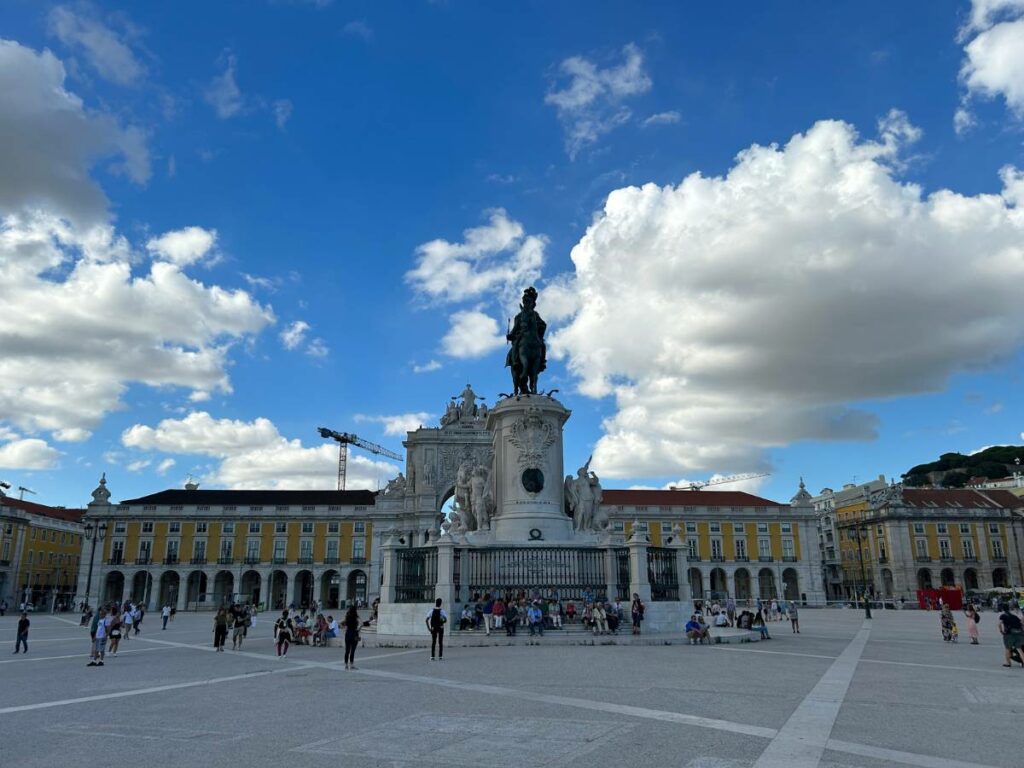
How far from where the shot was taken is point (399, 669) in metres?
13.8

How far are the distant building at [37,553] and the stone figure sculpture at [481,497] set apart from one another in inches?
2426

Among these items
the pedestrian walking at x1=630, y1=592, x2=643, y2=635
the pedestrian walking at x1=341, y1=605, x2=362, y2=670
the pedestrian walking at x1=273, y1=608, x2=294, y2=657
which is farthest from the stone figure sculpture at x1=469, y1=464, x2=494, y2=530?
the pedestrian walking at x1=341, y1=605, x2=362, y2=670

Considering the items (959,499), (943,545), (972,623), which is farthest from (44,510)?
(959,499)

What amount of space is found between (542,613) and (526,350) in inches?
340

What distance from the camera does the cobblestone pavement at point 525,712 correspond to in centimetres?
666

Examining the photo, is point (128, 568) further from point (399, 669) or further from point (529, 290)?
point (399, 669)

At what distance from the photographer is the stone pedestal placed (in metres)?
21.5

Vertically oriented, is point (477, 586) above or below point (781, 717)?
above

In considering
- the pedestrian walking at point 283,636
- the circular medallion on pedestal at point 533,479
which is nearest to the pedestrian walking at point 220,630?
the pedestrian walking at point 283,636

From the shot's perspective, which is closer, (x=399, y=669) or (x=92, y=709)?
(x=92, y=709)

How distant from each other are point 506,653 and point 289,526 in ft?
226

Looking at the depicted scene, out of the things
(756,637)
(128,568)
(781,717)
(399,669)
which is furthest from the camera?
(128,568)

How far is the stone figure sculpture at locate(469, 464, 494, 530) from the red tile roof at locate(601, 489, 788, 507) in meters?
58.8

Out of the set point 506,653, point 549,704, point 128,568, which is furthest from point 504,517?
point 128,568
